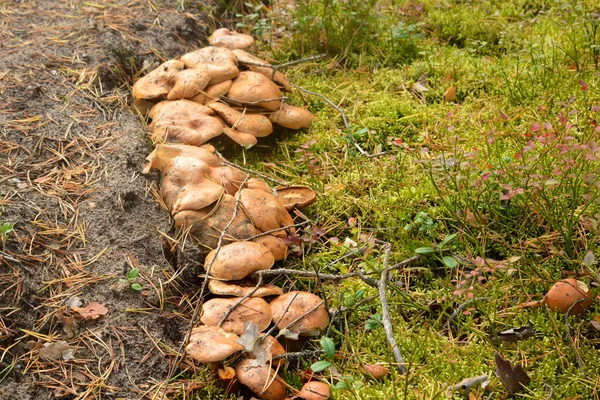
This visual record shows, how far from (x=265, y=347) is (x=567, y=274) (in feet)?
4.84

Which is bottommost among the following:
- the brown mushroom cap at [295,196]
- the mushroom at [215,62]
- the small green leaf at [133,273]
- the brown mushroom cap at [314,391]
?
the brown mushroom cap at [314,391]

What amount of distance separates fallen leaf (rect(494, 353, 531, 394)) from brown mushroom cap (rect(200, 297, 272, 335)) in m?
1.01

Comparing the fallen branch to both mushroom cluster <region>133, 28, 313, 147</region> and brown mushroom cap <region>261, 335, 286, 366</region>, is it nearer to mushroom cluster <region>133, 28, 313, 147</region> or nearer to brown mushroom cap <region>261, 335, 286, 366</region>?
brown mushroom cap <region>261, 335, 286, 366</region>

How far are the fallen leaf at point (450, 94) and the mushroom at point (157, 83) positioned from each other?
185 cm

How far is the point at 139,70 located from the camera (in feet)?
15.1

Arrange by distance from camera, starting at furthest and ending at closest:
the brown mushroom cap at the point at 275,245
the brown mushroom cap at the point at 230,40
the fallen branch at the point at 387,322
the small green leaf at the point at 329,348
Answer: the brown mushroom cap at the point at 230,40, the brown mushroom cap at the point at 275,245, the fallen branch at the point at 387,322, the small green leaf at the point at 329,348

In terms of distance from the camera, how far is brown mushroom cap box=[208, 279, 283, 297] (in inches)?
118

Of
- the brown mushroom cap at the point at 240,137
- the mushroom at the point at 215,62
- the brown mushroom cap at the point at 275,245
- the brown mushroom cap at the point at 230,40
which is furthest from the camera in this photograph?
the brown mushroom cap at the point at 230,40

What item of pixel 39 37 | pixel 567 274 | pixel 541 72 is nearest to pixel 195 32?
pixel 39 37

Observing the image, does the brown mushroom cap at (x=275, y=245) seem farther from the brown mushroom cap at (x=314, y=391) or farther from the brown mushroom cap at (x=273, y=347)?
the brown mushroom cap at (x=314, y=391)

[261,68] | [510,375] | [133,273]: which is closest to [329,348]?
[510,375]

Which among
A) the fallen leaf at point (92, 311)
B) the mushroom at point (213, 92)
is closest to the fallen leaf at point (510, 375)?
the fallen leaf at point (92, 311)

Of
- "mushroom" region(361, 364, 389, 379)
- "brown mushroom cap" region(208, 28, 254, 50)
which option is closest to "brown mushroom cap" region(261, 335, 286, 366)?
"mushroom" region(361, 364, 389, 379)

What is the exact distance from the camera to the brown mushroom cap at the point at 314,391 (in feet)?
8.79
